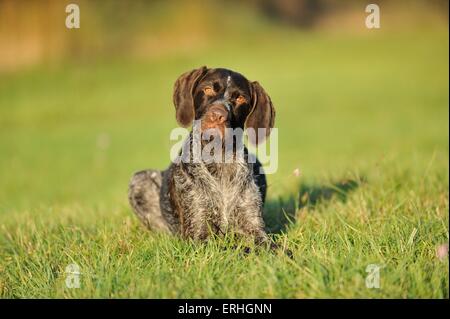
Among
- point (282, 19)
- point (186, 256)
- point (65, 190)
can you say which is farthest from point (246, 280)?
point (282, 19)

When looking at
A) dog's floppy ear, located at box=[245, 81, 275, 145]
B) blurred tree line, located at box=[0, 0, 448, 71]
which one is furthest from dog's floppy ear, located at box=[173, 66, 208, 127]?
blurred tree line, located at box=[0, 0, 448, 71]

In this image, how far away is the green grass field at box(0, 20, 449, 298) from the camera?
15.1 feet

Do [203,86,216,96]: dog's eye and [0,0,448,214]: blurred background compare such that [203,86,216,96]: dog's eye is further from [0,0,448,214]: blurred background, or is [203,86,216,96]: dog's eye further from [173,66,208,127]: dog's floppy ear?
[0,0,448,214]: blurred background

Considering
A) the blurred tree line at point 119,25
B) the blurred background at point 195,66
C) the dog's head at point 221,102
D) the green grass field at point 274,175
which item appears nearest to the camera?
the green grass field at point 274,175

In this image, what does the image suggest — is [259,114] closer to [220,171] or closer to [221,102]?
[221,102]

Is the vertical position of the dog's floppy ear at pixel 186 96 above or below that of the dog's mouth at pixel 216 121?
above

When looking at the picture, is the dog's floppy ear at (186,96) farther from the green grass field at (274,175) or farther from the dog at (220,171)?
the green grass field at (274,175)

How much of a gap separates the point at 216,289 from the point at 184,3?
4174 cm

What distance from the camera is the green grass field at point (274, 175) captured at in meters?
4.60

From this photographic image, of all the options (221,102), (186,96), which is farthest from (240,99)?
(186,96)

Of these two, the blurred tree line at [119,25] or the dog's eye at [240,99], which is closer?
the dog's eye at [240,99]

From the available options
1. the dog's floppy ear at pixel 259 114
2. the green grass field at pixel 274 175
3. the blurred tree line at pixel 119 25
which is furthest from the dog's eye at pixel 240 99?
the blurred tree line at pixel 119 25

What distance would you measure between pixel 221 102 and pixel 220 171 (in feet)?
2.38

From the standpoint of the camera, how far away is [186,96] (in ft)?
19.3
